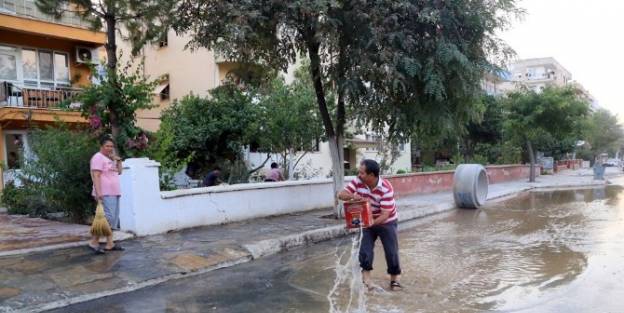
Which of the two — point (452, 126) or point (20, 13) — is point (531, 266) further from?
point (20, 13)

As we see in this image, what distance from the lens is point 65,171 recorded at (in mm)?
10133

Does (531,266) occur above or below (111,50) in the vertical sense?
below

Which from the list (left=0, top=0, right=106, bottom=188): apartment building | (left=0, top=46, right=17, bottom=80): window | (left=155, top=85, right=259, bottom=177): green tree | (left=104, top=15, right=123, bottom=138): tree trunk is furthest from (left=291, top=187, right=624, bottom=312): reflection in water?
(left=0, top=46, right=17, bottom=80): window

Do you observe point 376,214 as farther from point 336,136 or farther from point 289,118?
point 289,118

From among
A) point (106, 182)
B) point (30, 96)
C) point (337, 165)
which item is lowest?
point (106, 182)

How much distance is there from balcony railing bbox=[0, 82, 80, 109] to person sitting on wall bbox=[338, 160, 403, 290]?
14.8 meters

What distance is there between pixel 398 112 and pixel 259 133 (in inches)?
301

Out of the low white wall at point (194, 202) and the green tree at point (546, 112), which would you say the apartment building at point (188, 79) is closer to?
the green tree at point (546, 112)

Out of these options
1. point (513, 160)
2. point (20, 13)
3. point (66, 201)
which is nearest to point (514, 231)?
point (66, 201)

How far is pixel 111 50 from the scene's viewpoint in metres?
13.4

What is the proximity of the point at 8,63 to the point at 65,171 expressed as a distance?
40.2ft

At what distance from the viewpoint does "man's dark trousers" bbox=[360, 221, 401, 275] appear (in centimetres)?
644

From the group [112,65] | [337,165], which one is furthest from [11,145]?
[337,165]

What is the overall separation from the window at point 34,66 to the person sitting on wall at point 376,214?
58.6 ft
